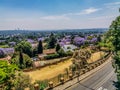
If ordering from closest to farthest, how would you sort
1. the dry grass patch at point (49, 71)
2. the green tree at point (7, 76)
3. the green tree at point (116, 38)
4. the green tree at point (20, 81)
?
the green tree at point (116, 38) → the green tree at point (7, 76) → the green tree at point (20, 81) → the dry grass patch at point (49, 71)

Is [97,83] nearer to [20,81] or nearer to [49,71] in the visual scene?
[20,81]

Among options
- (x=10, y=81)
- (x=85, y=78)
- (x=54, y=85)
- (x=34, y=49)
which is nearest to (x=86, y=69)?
(x=85, y=78)

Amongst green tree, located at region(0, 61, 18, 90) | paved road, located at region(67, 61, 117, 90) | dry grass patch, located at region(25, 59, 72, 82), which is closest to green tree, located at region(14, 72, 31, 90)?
green tree, located at region(0, 61, 18, 90)

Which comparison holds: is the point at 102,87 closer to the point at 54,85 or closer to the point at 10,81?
the point at 54,85

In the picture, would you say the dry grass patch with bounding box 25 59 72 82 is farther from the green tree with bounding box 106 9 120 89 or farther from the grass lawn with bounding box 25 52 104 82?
the green tree with bounding box 106 9 120 89

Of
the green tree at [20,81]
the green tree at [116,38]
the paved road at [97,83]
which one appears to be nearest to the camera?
the green tree at [116,38]

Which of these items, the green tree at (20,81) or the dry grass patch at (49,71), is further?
the dry grass patch at (49,71)

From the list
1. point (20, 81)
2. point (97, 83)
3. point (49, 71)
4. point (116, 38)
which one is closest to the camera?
point (116, 38)

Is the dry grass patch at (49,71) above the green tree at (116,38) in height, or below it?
below

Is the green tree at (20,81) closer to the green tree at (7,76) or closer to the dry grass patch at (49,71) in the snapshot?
the green tree at (7,76)

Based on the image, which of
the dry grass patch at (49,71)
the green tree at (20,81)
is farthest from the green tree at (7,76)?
the dry grass patch at (49,71)

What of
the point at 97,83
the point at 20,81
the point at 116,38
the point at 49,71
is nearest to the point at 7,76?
the point at 20,81
